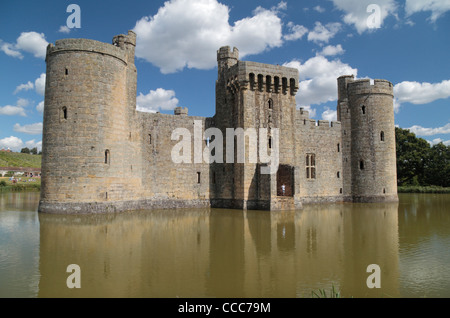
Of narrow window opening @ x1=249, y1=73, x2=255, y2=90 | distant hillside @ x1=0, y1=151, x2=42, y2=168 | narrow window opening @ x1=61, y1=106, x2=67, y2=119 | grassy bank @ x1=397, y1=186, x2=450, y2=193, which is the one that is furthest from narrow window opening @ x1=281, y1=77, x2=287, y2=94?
distant hillside @ x1=0, y1=151, x2=42, y2=168

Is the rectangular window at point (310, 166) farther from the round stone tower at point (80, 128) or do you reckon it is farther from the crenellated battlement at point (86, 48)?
the crenellated battlement at point (86, 48)

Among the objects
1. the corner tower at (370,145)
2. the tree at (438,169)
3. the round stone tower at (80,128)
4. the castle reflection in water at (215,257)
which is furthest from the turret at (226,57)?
the tree at (438,169)

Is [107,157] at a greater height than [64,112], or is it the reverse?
[64,112]

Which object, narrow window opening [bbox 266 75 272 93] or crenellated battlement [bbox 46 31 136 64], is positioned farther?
narrow window opening [bbox 266 75 272 93]

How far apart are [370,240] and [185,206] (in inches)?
541

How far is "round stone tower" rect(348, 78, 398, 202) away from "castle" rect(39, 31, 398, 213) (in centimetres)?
9

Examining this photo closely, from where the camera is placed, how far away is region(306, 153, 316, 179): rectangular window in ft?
84.5

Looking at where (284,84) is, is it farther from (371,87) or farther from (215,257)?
(215,257)

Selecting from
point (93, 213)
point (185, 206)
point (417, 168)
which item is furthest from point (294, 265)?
point (417, 168)

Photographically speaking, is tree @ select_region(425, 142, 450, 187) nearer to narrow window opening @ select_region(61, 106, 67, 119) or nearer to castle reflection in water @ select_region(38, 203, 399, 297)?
castle reflection in water @ select_region(38, 203, 399, 297)

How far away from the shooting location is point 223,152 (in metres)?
22.9

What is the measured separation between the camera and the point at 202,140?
76.1ft

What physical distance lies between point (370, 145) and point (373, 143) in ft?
0.96

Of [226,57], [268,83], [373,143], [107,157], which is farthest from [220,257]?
[373,143]
